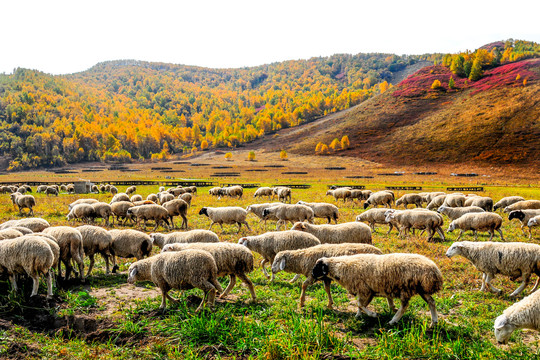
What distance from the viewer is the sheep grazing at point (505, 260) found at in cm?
901

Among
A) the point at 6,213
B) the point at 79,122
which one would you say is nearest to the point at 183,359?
the point at 6,213

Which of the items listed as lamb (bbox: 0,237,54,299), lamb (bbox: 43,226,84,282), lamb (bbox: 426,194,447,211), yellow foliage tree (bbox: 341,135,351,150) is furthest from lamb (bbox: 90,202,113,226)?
yellow foliage tree (bbox: 341,135,351,150)

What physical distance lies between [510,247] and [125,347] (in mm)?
10244

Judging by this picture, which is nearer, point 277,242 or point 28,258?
point 28,258

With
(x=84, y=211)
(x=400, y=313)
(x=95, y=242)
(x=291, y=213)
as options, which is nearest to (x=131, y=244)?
(x=95, y=242)

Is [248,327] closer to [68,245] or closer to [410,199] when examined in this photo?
[68,245]

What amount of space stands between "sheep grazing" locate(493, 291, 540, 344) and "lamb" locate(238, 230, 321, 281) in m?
5.66

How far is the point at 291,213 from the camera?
18.1 m

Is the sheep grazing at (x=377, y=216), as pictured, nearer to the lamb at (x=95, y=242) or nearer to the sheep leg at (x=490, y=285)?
the sheep leg at (x=490, y=285)

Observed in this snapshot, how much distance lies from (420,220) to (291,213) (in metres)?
6.48

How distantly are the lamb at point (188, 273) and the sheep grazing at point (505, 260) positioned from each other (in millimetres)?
7571

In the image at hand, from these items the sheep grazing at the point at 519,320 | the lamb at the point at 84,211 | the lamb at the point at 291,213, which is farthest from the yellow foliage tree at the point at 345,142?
the sheep grazing at the point at 519,320

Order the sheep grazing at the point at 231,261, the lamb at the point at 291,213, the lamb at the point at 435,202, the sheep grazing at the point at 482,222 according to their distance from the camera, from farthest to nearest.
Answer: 1. the lamb at the point at 435,202
2. the lamb at the point at 291,213
3. the sheep grazing at the point at 482,222
4. the sheep grazing at the point at 231,261

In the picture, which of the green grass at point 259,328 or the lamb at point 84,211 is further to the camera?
the lamb at point 84,211
